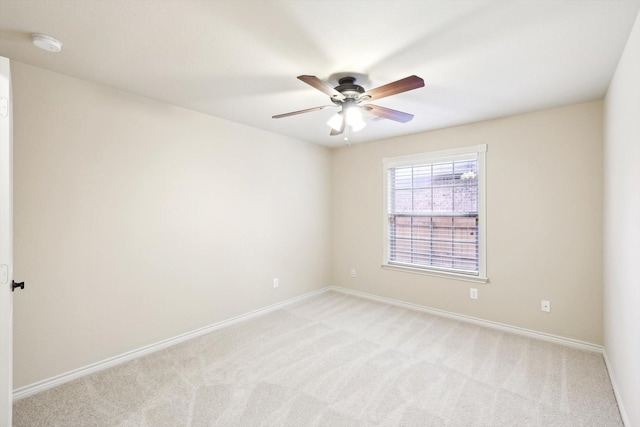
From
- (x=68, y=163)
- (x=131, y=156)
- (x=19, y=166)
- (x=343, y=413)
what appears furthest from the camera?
(x=131, y=156)

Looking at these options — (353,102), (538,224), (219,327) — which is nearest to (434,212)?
(538,224)

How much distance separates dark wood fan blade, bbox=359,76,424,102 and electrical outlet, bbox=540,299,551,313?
9.11 ft

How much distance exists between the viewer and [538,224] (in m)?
3.20

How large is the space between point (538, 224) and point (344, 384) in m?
2.60

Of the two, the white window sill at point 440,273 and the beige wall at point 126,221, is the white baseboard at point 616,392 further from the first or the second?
the beige wall at point 126,221

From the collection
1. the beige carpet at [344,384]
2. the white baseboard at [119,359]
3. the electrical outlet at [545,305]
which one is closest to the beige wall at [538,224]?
the electrical outlet at [545,305]

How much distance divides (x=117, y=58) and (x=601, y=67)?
349 cm

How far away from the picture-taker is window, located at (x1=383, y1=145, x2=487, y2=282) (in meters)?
3.68

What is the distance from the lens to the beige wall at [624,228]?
1.71m

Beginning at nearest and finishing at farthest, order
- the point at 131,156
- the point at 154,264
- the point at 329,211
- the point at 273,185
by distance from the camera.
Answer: the point at 131,156, the point at 154,264, the point at 273,185, the point at 329,211

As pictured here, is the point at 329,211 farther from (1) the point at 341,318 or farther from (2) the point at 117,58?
(2) the point at 117,58

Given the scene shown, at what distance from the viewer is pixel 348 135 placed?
13.8 ft

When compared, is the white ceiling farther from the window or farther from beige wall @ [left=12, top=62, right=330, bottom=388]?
the window

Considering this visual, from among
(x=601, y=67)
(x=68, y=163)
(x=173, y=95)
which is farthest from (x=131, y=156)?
(x=601, y=67)
